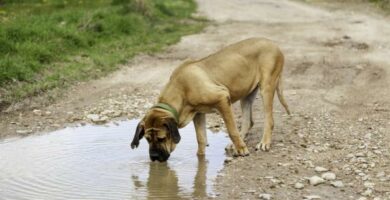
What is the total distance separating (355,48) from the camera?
1817 cm

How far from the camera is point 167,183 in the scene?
851 cm

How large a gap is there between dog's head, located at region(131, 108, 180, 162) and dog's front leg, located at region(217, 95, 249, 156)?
0.75 m

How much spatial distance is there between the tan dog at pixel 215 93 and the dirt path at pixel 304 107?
0.54 m

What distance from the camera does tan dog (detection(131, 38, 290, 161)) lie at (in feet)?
28.4

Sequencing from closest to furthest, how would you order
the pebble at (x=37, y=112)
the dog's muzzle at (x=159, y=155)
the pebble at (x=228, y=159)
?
the dog's muzzle at (x=159, y=155) < the pebble at (x=228, y=159) < the pebble at (x=37, y=112)

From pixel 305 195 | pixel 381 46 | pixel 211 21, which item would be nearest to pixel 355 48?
pixel 381 46

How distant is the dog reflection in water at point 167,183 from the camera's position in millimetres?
8039

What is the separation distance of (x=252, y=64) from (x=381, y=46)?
9.35 meters

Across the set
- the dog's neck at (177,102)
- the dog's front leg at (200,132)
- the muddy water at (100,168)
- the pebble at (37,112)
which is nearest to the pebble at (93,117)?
the muddy water at (100,168)

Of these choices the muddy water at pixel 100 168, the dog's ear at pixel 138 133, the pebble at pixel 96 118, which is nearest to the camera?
the muddy water at pixel 100 168

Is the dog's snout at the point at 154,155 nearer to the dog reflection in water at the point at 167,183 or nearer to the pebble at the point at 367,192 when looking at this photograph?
the dog reflection in water at the point at 167,183

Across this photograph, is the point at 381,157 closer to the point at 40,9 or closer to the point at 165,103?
the point at 165,103

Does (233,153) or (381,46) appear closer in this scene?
(233,153)

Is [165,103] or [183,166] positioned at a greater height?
[165,103]
